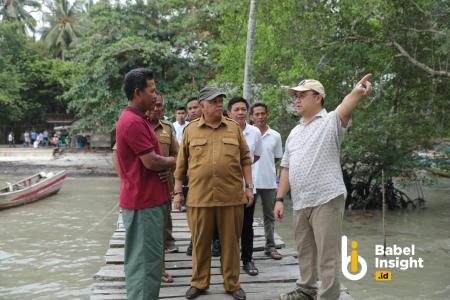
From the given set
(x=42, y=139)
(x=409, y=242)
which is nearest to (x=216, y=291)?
(x=409, y=242)

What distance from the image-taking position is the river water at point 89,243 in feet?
22.6

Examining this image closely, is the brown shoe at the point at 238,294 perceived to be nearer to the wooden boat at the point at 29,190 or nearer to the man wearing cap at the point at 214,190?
the man wearing cap at the point at 214,190

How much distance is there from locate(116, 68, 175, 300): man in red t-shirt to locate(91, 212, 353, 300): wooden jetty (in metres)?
0.99

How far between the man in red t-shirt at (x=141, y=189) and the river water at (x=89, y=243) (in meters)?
3.74

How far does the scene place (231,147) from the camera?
393 cm

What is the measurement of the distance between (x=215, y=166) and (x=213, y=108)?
464mm

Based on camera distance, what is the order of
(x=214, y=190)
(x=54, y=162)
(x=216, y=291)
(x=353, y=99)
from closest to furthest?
1. (x=353, y=99)
2. (x=214, y=190)
3. (x=216, y=291)
4. (x=54, y=162)

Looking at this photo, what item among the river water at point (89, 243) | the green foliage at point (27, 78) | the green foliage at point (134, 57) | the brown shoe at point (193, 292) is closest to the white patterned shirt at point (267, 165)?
the brown shoe at point (193, 292)

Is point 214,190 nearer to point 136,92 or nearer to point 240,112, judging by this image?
point 136,92

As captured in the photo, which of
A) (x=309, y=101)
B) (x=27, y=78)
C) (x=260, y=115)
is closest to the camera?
(x=309, y=101)

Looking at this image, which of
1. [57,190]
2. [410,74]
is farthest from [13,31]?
[410,74]

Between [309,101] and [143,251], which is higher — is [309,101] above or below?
above

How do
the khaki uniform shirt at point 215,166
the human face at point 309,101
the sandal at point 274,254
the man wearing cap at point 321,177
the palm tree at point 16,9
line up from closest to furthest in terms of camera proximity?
1. the man wearing cap at point 321,177
2. the human face at point 309,101
3. the khaki uniform shirt at point 215,166
4. the sandal at point 274,254
5. the palm tree at point 16,9

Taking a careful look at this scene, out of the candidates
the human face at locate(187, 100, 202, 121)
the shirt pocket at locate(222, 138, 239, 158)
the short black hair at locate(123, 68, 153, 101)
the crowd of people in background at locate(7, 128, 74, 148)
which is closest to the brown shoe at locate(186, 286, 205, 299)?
the shirt pocket at locate(222, 138, 239, 158)
